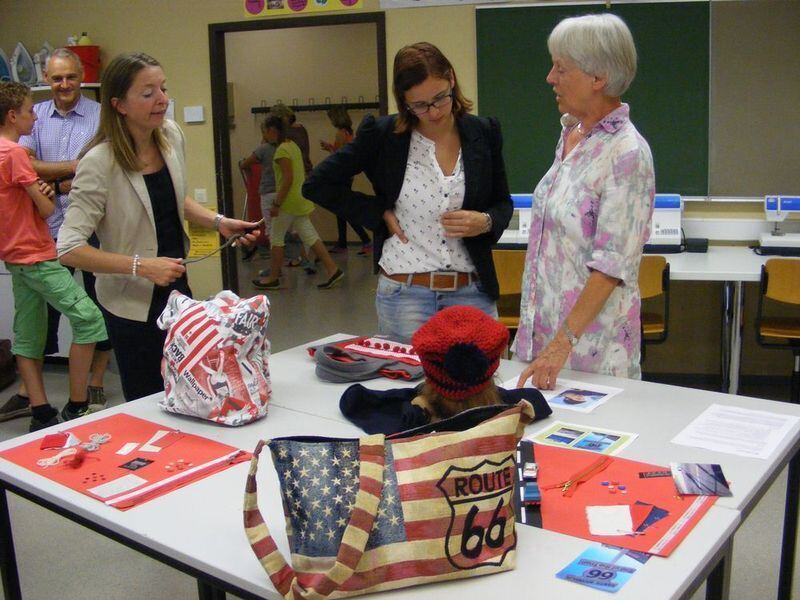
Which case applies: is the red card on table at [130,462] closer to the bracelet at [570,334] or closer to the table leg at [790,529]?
the bracelet at [570,334]

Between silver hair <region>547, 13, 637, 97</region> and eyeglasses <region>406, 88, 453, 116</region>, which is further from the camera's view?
eyeglasses <region>406, 88, 453, 116</region>

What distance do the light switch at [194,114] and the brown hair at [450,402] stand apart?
4.52 m

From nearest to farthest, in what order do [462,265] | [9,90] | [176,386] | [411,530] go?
[411,530] → [176,386] → [462,265] → [9,90]

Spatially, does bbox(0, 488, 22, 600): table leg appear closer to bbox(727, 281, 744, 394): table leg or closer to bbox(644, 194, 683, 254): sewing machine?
bbox(727, 281, 744, 394): table leg

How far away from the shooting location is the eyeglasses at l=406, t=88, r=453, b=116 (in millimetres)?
2182

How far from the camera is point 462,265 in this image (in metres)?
2.30

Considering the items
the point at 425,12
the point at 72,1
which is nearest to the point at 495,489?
the point at 425,12

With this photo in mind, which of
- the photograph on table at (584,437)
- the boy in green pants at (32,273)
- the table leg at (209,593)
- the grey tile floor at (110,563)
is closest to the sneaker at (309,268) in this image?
the boy in green pants at (32,273)

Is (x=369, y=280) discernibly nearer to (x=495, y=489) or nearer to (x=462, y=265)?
(x=462, y=265)

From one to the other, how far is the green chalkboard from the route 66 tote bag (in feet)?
12.1

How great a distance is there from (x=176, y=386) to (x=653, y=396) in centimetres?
109

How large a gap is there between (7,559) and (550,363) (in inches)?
51.7

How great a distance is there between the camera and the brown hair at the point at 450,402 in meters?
1.44

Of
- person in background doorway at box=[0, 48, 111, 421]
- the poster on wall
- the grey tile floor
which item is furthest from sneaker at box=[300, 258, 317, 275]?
the grey tile floor
